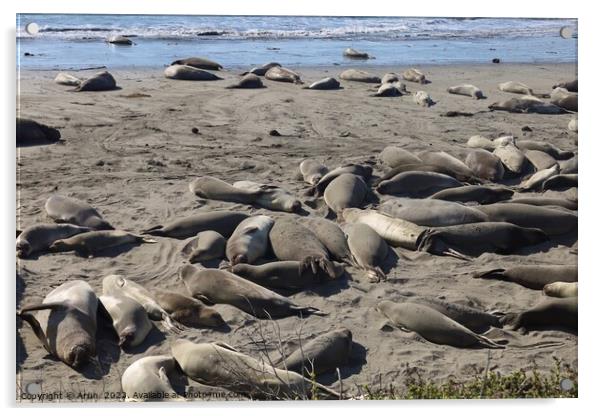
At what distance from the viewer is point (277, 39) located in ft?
22.7

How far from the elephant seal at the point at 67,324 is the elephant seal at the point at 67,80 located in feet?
7.31

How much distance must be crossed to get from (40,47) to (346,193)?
2.75m

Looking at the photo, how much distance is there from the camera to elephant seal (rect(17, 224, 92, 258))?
21.0 ft

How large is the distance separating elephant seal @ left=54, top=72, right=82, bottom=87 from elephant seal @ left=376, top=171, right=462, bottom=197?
280 centimetres

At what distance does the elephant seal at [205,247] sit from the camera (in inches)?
265

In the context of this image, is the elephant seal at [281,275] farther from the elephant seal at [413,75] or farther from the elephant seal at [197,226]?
the elephant seal at [413,75]

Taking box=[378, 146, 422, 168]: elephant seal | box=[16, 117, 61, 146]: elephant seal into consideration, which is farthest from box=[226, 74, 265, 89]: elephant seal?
box=[16, 117, 61, 146]: elephant seal

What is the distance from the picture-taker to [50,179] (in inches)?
283

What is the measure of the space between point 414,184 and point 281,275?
6.53 ft

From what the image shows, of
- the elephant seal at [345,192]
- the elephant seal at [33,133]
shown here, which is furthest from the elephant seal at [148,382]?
the elephant seal at [345,192]

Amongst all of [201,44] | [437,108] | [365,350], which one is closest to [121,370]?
[365,350]

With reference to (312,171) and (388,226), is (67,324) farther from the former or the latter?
(312,171)

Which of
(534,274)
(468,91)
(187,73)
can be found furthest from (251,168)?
(534,274)
